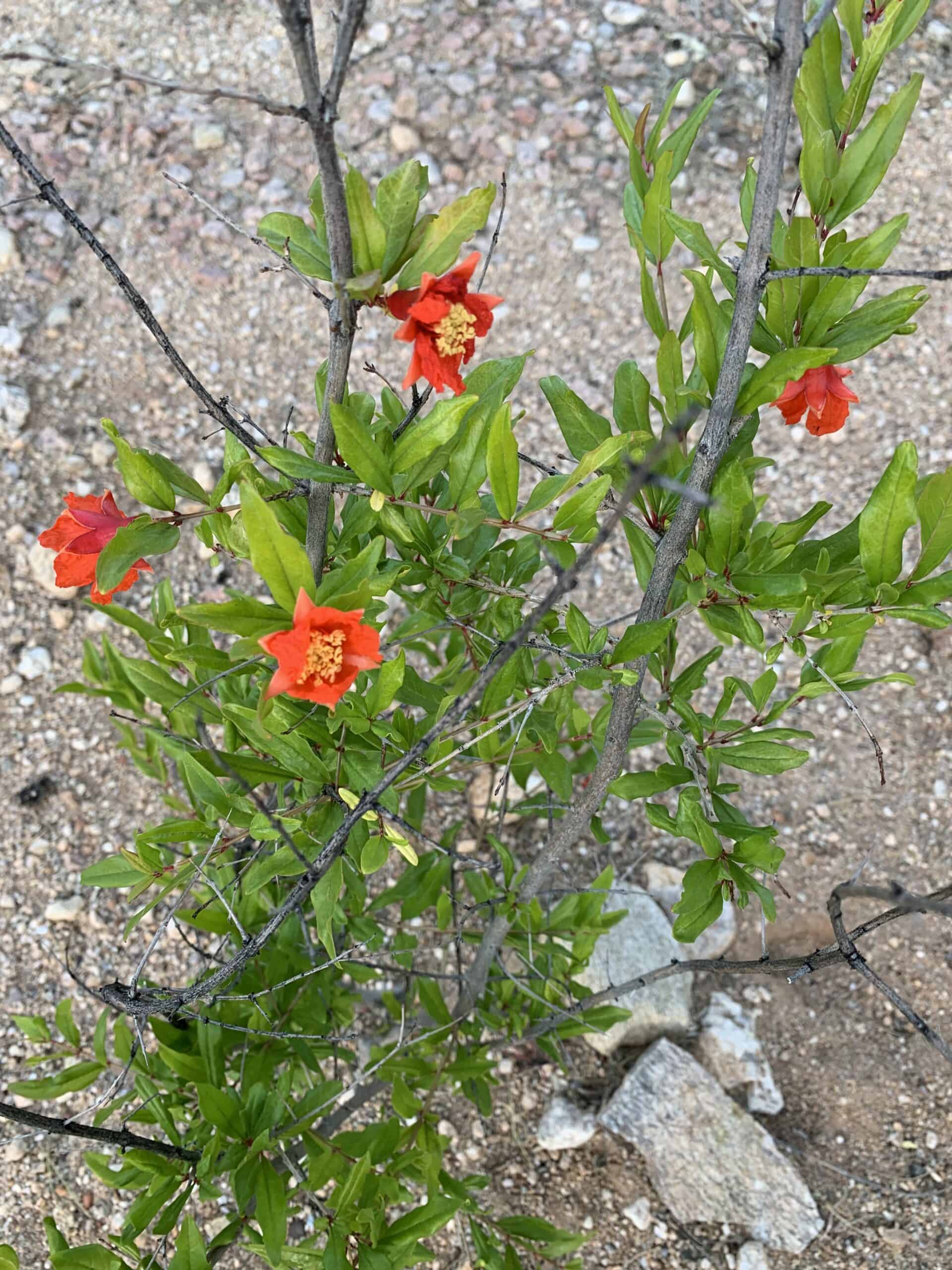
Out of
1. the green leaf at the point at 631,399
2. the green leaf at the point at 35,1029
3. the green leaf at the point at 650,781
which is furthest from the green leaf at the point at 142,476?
the green leaf at the point at 35,1029

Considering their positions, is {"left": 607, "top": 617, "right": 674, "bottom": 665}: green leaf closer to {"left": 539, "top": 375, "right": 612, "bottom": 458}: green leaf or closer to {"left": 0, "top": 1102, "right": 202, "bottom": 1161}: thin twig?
{"left": 539, "top": 375, "right": 612, "bottom": 458}: green leaf

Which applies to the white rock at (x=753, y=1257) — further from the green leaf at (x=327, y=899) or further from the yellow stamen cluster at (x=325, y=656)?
the yellow stamen cluster at (x=325, y=656)

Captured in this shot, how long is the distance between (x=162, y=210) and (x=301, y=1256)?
3.15m

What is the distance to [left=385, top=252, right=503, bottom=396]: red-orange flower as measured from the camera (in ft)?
3.53

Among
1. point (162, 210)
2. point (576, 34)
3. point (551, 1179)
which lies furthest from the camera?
point (576, 34)

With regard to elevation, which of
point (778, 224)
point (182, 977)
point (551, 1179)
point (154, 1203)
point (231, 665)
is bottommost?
point (551, 1179)

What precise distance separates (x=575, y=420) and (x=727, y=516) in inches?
12.3

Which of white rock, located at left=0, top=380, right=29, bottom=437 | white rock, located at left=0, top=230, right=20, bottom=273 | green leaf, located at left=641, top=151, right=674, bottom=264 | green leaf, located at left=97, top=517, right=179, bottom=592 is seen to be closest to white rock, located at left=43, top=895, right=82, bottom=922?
white rock, located at left=0, top=380, right=29, bottom=437

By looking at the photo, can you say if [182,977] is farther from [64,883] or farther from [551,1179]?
[551,1179]

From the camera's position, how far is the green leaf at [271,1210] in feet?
4.82

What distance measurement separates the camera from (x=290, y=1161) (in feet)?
5.52

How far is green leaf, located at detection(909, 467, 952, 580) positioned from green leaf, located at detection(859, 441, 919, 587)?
0.14ft

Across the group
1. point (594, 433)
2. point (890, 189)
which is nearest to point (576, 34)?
point (890, 189)

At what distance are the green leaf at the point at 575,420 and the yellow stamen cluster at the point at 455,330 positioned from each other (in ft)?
1.10
